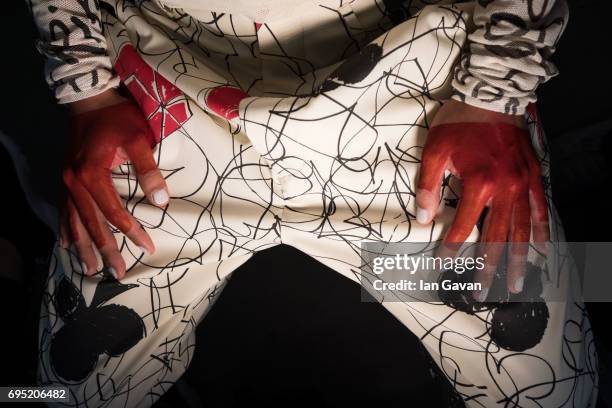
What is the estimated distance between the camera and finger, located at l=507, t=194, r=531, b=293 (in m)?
0.54

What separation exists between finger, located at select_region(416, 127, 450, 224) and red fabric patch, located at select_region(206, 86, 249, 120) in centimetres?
23

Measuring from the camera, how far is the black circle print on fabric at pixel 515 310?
0.56 metres

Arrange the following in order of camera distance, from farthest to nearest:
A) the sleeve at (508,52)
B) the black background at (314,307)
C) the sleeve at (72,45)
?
the black background at (314,307) < the sleeve at (72,45) < the sleeve at (508,52)

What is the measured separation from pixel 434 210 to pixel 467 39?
195 millimetres

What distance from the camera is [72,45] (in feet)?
1.93

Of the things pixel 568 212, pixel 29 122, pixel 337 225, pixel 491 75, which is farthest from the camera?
pixel 29 122

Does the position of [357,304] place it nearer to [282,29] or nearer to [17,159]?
[282,29]

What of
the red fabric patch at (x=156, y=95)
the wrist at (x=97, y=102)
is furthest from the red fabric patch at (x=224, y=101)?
the wrist at (x=97, y=102)

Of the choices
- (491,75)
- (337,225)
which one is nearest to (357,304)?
(337,225)

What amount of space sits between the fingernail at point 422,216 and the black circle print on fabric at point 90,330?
404 mm

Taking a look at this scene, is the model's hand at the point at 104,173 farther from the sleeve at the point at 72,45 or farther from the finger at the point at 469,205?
the finger at the point at 469,205

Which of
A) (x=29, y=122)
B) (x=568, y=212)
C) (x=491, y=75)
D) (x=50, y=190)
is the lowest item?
(x=568, y=212)

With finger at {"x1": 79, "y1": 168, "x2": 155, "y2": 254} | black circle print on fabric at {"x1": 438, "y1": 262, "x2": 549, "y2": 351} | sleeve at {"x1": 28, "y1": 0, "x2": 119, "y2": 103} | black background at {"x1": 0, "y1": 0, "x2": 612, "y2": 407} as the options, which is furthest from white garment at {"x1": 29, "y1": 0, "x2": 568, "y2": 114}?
black background at {"x1": 0, "y1": 0, "x2": 612, "y2": 407}

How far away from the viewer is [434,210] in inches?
21.3
